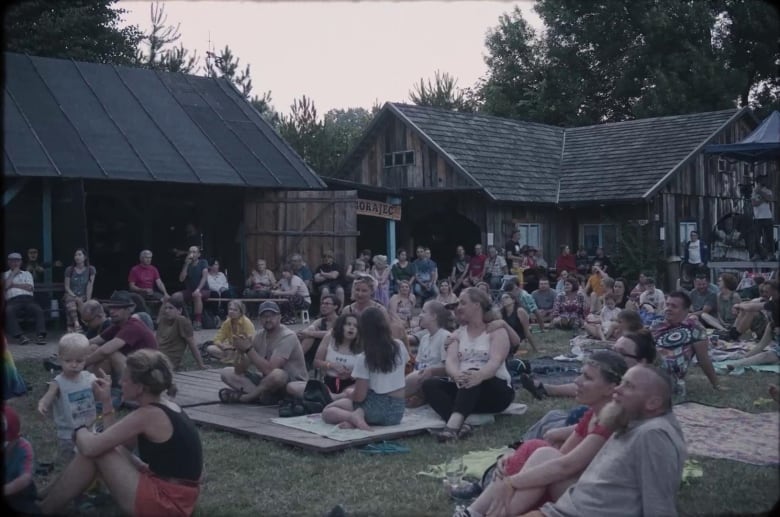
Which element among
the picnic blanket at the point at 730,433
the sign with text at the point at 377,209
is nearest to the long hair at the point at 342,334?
the picnic blanket at the point at 730,433

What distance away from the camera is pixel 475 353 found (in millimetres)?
7316

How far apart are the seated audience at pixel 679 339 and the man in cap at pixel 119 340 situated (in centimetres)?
501

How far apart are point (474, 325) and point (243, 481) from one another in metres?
2.48

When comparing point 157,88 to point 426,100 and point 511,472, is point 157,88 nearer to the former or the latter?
point 511,472

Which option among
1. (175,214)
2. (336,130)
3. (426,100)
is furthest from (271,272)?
(426,100)

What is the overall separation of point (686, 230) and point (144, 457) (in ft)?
67.0

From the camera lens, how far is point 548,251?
890 inches

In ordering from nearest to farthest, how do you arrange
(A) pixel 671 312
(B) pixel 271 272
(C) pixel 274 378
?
(C) pixel 274 378 → (A) pixel 671 312 → (B) pixel 271 272

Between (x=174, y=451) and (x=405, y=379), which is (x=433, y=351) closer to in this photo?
(x=405, y=379)

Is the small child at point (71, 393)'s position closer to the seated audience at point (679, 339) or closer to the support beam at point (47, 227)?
the seated audience at point (679, 339)

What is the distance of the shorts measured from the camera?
7.12 meters

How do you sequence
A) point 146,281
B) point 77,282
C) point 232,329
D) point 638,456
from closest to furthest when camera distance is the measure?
point 638,456
point 232,329
point 77,282
point 146,281

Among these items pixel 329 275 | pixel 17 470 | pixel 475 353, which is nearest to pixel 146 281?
pixel 329 275

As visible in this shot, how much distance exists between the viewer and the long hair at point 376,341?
6.95m
